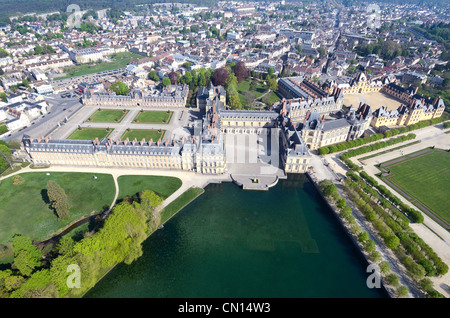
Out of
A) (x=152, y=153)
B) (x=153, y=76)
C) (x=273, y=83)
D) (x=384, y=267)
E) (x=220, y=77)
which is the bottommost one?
(x=384, y=267)

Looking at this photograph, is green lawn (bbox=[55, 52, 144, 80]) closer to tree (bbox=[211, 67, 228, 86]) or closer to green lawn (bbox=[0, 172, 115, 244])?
tree (bbox=[211, 67, 228, 86])

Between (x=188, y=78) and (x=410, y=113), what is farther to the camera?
(x=188, y=78)

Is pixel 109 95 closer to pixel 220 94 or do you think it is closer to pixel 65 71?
pixel 220 94

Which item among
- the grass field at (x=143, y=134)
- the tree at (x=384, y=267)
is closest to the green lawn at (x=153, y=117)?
the grass field at (x=143, y=134)

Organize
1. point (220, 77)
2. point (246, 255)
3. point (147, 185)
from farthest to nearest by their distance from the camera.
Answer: point (220, 77), point (147, 185), point (246, 255)

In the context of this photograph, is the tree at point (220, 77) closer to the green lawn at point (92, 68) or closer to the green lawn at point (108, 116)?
the green lawn at point (108, 116)

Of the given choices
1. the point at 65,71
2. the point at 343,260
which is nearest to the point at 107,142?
the point at 343,260

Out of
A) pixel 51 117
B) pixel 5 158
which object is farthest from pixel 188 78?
pixel 5 158

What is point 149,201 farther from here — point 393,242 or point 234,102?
point 234,102

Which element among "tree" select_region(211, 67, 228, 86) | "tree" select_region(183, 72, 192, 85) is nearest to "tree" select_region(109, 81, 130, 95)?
"tree" select_region(183, 72, 192, 85)
